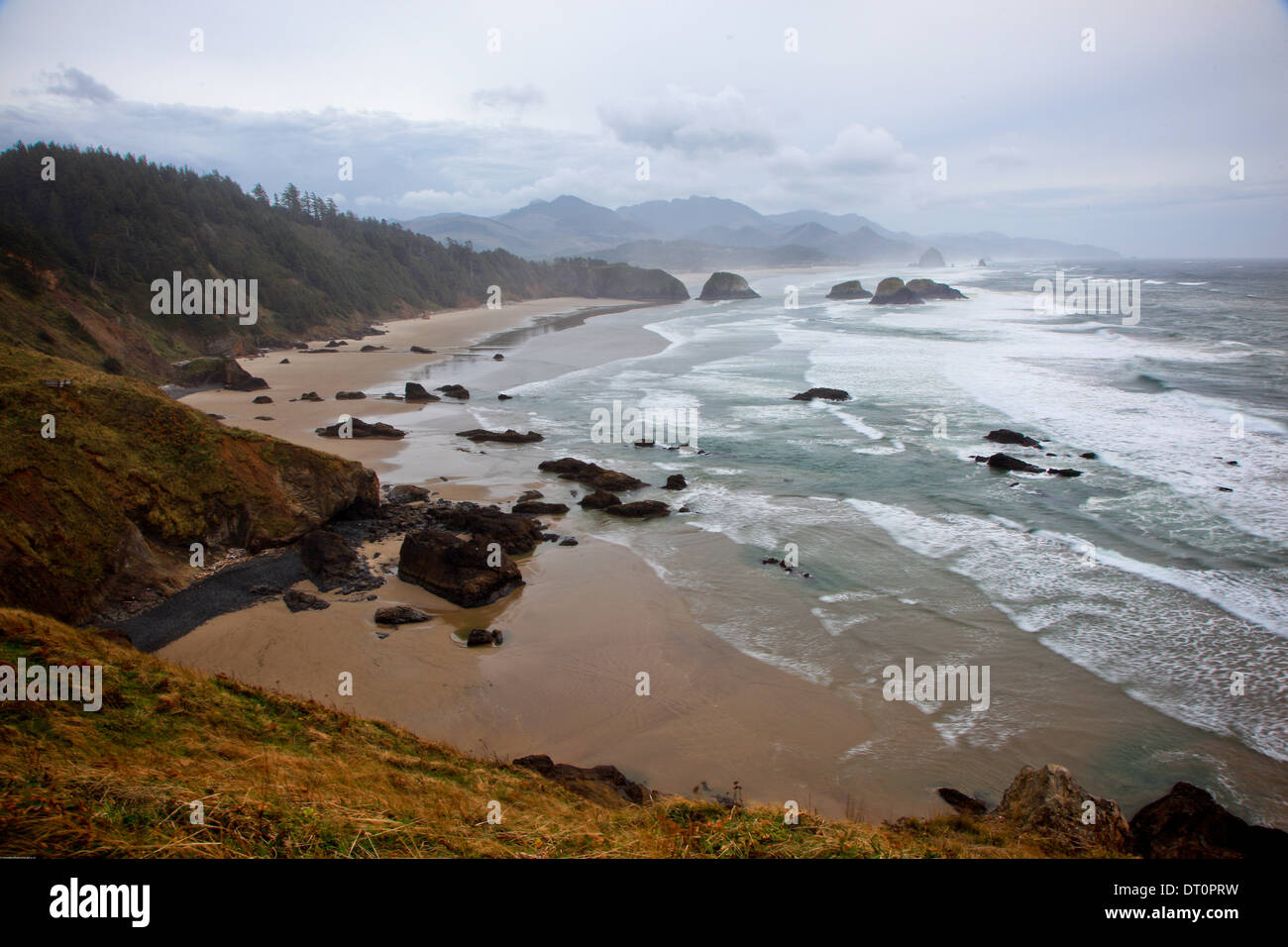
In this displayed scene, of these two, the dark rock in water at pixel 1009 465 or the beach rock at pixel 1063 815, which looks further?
the dark rock in water at pixel 1009 465

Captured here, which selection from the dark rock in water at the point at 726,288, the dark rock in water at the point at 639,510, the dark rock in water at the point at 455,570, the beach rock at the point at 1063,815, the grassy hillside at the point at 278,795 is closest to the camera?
the grassy hillside at the point at 278,795

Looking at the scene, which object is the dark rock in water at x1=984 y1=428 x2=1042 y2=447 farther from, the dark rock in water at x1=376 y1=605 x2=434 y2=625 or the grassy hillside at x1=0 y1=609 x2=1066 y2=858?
the dark rock in water at x1=376 y1=605 x2=434 y2=625

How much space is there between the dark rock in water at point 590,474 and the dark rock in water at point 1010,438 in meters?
14.3

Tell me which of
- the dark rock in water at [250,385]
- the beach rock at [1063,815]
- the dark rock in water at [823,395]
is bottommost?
the beach rock at [1063,815]

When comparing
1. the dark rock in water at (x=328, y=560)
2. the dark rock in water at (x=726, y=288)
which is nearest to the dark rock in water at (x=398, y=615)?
the dark rock in water at (x=328, y=560)

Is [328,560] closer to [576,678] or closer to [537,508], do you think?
[537,508]

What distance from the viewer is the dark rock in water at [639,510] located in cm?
1956

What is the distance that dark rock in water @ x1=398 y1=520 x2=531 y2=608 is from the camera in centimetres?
1426

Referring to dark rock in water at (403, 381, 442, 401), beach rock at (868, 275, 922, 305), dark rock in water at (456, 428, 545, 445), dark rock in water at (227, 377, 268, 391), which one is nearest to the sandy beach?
dark rock in water at (456, 428, 545, 445)

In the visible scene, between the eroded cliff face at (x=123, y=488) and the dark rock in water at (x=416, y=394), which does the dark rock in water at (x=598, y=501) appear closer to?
the eroded cliff face at (x=123, y=488)

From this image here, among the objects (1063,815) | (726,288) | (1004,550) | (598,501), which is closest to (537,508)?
(598,501)

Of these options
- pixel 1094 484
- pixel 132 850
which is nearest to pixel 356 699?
pixel 132 850

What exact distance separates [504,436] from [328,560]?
13099 millimetres
